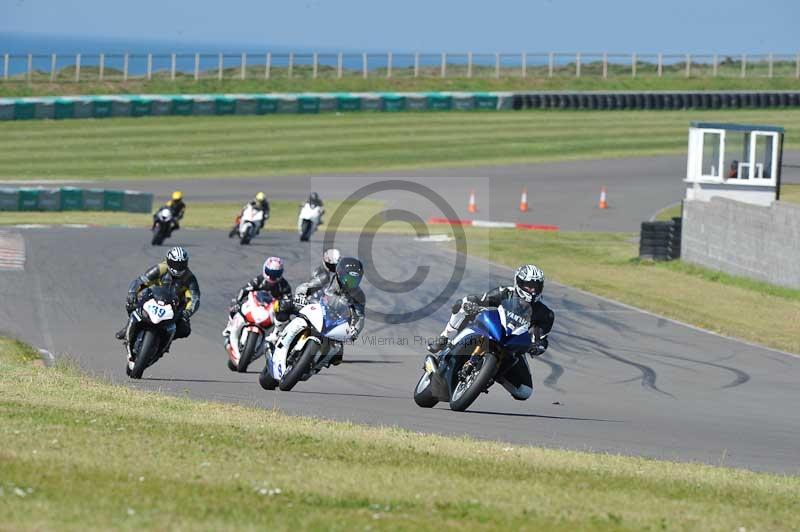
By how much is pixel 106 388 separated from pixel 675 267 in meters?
18.7

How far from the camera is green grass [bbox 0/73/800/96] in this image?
65.9 m

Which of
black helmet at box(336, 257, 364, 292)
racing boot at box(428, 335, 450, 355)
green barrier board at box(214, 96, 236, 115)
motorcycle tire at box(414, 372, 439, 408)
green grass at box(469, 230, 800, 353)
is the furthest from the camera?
green barrier board at box(214, 96, 236, 115)

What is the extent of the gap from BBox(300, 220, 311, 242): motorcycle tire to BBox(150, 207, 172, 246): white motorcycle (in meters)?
3.75

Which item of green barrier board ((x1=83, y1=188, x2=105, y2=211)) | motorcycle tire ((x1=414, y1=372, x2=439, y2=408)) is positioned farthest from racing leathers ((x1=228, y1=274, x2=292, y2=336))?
green barrier board ((x1=83, y1=188, x2=105, y2=211))

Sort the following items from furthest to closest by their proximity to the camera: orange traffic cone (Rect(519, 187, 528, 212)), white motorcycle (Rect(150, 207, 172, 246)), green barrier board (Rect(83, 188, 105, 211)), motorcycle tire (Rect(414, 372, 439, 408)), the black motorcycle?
1. orange traffic cone (Rect(519, 187, 528, 212))
2. green barrier board (Rect(83, 188, 105, 211))
3. white motorcycle (Rect(150, 207, 172, 246))
4. the black motorcycle
5. motorcycle tire (Rect(414, 372, 439, 408))

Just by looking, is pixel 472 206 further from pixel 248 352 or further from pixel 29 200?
pixel 248 352

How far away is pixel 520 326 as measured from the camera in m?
12.7

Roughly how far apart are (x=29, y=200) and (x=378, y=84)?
3679 centimetres

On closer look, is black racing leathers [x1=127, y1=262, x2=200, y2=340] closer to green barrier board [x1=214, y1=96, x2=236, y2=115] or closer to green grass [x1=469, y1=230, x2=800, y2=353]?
green grass [x1=469, y1=230, x2=800, y2=353]

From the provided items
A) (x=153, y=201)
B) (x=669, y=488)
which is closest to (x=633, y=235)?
(x=153, y=201)

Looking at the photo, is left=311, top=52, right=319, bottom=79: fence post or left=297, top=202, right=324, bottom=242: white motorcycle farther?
left=311, top=52, right=319, bottom=79: fence post

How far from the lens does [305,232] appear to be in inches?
1276

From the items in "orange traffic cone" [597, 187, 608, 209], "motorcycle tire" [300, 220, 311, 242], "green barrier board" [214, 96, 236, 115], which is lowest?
"motorcycle tire" [300, 220, 311, 242]

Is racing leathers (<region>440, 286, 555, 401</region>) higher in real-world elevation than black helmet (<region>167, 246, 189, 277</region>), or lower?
lower
